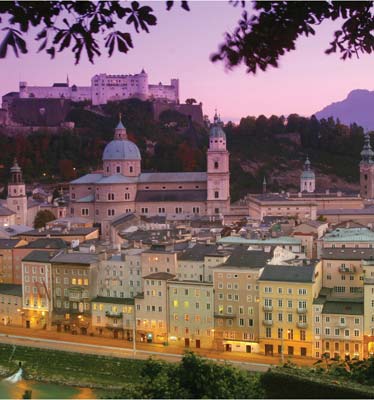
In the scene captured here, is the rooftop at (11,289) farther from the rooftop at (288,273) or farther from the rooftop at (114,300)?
the rooftop at (288,273)

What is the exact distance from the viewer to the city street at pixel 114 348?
15.0m

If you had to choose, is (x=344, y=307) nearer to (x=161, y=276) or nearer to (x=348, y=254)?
(x=348, y=254)

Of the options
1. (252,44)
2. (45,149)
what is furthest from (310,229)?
(45,149)

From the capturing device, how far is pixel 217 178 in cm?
3062

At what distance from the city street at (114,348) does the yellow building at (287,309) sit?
1.51 feet

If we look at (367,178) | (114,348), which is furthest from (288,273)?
(367,178)

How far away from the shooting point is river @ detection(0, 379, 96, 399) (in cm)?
1335

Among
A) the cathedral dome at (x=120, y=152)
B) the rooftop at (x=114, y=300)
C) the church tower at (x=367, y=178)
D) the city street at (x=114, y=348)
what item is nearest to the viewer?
the city street at (x=114, y=348)

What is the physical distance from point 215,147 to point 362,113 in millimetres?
35963

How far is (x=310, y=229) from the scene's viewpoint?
2116 centimetres

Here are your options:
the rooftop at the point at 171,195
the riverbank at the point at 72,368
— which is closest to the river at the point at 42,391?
the riverbank at the point at 72,368

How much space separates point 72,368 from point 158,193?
1642 cm

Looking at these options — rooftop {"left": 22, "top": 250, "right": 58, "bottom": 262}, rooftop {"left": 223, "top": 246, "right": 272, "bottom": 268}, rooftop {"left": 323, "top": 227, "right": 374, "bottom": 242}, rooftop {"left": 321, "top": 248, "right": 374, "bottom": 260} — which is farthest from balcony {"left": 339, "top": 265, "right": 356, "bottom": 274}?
rooftop {"left": 22, "top": 250, "right": 58, "bottom": 262}

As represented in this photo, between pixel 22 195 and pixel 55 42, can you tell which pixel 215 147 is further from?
pixel 55 42
